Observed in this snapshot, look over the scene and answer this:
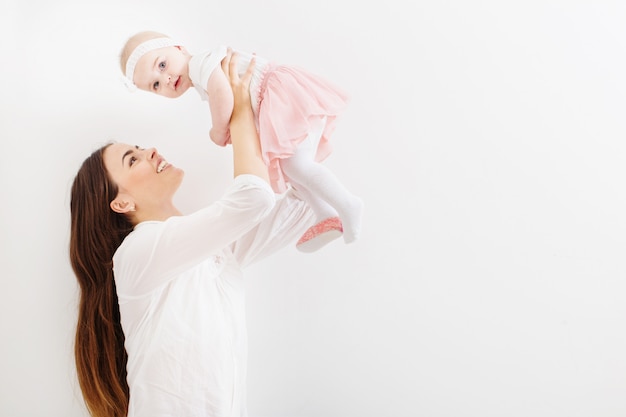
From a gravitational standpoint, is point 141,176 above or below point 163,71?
below

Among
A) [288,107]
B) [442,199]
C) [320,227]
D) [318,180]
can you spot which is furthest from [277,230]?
[442,199]

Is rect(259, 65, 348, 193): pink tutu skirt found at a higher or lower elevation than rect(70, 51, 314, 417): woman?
higher

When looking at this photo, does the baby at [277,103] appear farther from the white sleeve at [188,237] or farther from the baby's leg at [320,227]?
the white sleeve at [188,237]

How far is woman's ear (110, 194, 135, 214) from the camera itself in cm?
189

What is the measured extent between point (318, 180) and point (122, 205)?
24.4 inches

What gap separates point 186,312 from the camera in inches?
69.7

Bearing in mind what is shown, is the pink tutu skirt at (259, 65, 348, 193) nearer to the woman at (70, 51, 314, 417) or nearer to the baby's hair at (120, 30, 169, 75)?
the woman at (70, 51, 314, 417)

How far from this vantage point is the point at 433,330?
2318 millimetres

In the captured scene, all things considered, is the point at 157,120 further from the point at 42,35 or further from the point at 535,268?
→ the point at 535,268

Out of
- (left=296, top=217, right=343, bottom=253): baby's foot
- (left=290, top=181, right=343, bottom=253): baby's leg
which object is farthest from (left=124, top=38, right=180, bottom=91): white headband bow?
(left=296, top=217, right=343, bottom=253): baby's foot

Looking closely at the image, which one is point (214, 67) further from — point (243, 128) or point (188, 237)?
point (188, 237)

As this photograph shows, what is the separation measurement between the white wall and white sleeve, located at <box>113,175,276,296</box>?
467mm

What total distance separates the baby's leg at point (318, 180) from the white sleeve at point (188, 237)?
99 mm

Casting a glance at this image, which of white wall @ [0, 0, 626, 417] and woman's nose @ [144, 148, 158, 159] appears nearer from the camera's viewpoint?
woman's nose @ [144, 148, 158, 159]
